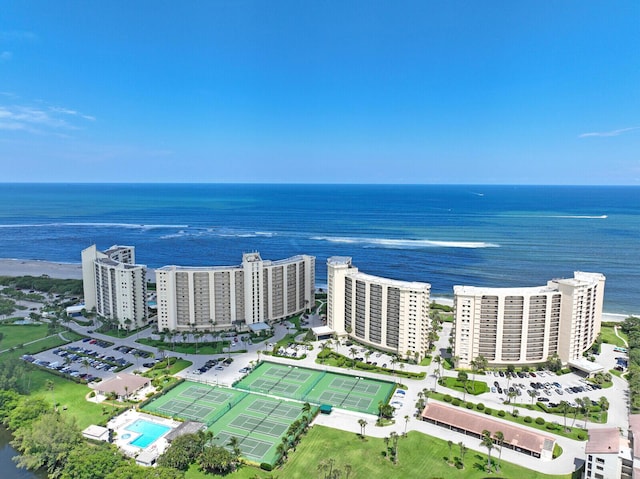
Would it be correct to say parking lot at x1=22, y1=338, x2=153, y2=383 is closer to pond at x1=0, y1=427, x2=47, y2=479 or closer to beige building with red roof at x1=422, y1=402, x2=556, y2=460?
pond at x1=0, y1=427, x2=47, y2=479

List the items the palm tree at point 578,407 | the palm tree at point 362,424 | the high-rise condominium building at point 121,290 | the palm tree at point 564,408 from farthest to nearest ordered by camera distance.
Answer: the high-rise condominium building at point 121,290 → the palm tree at point 578,407 → the palm tree at point 564,408 → the palm tree at point 362,424

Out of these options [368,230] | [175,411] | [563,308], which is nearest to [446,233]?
[368,230]

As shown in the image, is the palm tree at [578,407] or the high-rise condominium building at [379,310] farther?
the high-rise condominium building at [379,310]

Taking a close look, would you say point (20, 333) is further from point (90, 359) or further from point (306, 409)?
point (306, 409)

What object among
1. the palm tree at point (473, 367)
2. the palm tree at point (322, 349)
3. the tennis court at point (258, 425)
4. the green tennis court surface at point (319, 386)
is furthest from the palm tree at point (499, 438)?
the palm tree at point (322, 349)

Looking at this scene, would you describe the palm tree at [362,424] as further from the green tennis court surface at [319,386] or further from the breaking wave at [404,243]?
the breaking wave at [404,243]

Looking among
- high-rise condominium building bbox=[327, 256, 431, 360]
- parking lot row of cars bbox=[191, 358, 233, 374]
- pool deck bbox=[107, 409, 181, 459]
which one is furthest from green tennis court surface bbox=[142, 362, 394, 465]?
high-rise condominium building bbox=[327, 256, 431, 360]

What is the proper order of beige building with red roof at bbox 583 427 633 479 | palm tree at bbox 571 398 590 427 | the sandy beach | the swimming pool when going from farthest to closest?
the sandy beach
palm tree at bbox 571 398 590 427
the swimming pool
beige building with red roof at bbox 583 427 633 479

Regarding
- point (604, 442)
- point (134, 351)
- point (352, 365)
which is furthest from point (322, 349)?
point (604, 442)
